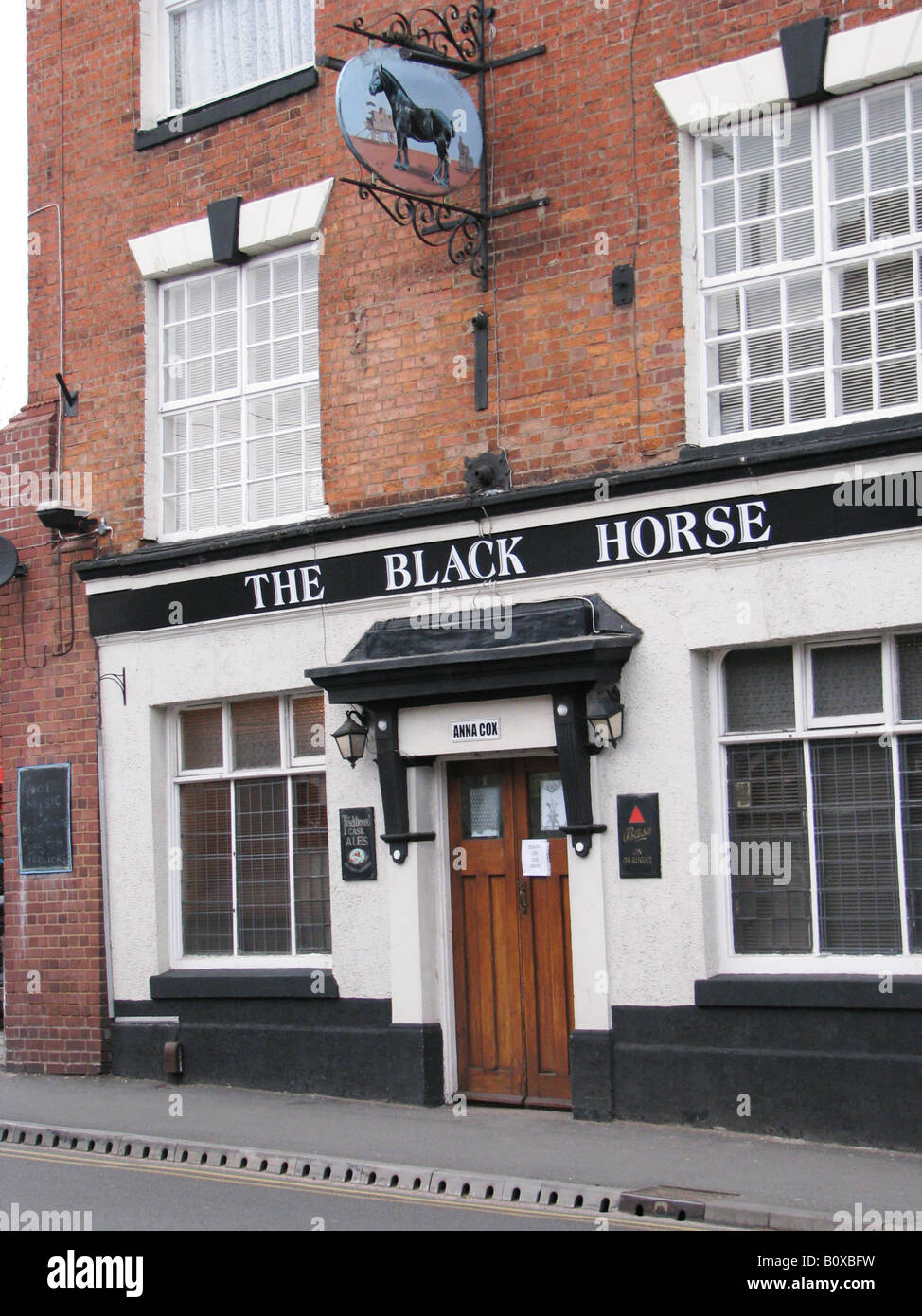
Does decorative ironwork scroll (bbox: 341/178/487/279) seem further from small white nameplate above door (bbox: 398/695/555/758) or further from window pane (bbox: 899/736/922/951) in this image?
window pane (bbox: 899/736/922/951)

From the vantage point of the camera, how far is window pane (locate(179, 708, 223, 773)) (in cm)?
1359

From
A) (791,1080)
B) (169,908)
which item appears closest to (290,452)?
(169,908)

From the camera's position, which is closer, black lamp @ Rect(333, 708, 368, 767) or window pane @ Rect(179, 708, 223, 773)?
black lamp @ Rect(333, 708, 368, 767)

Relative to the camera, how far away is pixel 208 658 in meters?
13.4

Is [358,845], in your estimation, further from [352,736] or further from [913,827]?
[913,827]

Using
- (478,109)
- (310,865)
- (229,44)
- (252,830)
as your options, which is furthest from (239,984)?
(229,44)

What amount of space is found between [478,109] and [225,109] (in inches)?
106

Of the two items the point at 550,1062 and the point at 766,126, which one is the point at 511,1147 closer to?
the point at 550,1062

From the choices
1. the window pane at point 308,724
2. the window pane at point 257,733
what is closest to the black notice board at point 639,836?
the window pane at point 308,724

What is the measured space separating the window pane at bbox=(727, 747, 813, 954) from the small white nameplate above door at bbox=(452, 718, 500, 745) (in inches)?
65.4

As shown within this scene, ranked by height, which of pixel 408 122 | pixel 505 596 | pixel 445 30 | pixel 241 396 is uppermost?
pixel 445 30

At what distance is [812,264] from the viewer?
10.7 metres

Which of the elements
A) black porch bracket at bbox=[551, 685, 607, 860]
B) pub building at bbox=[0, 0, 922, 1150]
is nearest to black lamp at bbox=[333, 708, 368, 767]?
pub building at bbox=[0, 0, 922, 1150]

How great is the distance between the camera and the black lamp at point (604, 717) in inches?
431
